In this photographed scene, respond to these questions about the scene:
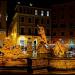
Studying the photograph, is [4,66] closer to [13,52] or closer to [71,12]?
[13,52]

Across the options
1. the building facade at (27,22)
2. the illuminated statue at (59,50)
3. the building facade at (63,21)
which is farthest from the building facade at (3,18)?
the illuminated statue at (59,50)

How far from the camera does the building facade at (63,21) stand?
74.1 metres

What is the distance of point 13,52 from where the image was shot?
26.9 meters

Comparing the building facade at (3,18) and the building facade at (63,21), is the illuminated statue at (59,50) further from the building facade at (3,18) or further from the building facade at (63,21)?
the building facade at (63,21)

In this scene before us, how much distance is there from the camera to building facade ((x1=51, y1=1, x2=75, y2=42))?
243ft

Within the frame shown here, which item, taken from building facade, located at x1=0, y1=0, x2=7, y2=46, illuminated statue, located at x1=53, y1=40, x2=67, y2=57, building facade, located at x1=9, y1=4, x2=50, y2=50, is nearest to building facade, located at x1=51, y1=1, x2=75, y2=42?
building facade, located at x1=9, y1=4, x2=50, y2=50

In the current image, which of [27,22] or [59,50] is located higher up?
[27,22]

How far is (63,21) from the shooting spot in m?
74.8

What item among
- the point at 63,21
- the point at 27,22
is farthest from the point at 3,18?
the point at 63,21

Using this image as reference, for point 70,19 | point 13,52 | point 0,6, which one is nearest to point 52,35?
point 70,19

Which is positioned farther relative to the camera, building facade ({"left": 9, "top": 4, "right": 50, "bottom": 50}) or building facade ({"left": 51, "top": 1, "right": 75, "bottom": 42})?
building facade ({"left": 51, "top": 1, "right": 75, "bottom": 42})

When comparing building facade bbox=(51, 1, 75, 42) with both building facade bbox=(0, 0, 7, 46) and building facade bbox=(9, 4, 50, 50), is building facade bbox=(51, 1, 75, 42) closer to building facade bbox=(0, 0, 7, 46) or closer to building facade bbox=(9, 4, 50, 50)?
building facade bbox=(9, 4, 50, 50)

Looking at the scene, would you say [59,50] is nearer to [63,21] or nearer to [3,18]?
[3,18]

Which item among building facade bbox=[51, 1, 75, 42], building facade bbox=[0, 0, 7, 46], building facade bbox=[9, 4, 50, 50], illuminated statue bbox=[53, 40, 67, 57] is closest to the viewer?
illuminated statue bbox=[53, 40, 67, 57]
